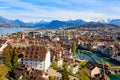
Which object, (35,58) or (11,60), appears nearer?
(11,60)

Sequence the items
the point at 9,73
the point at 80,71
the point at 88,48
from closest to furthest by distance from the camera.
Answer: the point at 9,73
the point at 80,71
the point at 88,48

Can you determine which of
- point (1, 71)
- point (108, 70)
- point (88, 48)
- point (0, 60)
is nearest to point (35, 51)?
point (0, 60)

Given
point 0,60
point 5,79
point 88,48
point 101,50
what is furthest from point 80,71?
point 88,48

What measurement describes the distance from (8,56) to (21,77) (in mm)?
3677

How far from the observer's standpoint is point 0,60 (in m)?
40.2

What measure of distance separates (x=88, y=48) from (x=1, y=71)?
73726 millimetres

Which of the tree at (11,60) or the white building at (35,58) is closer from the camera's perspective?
the tree at (11,60)

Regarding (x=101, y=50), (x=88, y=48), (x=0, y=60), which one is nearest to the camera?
(x=0, y=60)

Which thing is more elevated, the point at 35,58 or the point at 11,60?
the point at 11,60

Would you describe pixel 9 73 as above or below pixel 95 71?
above

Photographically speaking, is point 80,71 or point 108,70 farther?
point 108,70

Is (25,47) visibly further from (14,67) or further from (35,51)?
(14,67)

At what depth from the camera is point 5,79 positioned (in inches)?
1273

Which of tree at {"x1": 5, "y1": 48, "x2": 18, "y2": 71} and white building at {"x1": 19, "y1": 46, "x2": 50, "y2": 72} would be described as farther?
white building at {"x1": 19, "y1": 46, "x2": 50, "y2": 72}
